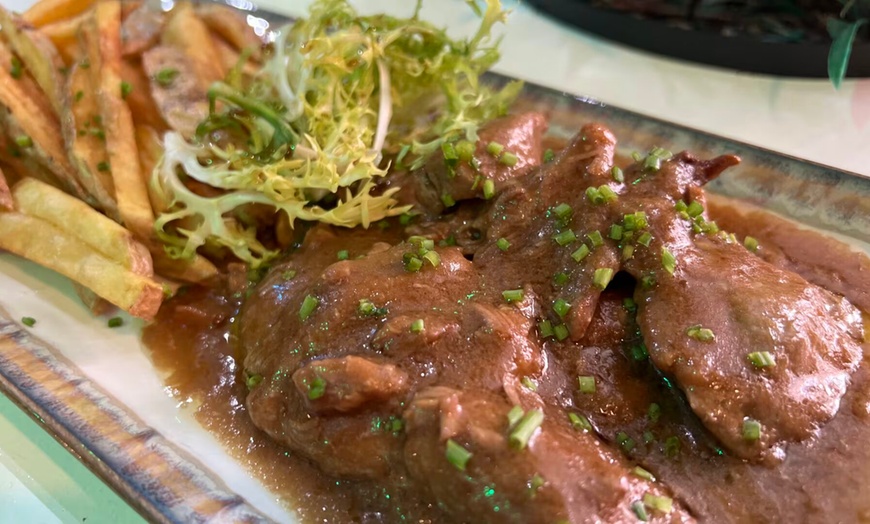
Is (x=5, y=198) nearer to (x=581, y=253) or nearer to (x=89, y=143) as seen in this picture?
(x=89, y=143)

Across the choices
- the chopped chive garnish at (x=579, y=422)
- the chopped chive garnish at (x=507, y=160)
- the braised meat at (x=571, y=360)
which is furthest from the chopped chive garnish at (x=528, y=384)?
the chopped chive garnish at (x=507, y=160)

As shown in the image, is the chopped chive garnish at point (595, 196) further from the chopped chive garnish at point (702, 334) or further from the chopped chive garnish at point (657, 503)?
the chopped chive garnish at point (657, 503)

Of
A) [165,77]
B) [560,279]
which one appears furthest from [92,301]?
[560,279]

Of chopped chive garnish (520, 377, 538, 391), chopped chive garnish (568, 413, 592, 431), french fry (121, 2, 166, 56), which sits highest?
french fry (121, 2, 166, 56)

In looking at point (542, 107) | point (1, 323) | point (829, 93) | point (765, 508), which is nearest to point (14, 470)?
point (1, 323)

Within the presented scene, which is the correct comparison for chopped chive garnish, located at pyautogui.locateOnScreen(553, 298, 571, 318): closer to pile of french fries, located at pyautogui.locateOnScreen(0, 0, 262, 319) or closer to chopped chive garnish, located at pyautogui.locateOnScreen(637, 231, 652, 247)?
chopped chive garnish, located at pyautogui.locateOnScreen(637, 231, 652, 247)

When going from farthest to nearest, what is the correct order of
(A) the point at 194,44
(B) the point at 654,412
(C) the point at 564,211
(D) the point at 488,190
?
(A) the point at 194,44, (D) the point at 488,190, (C) the point at 564,211, (B) the point at 654,412

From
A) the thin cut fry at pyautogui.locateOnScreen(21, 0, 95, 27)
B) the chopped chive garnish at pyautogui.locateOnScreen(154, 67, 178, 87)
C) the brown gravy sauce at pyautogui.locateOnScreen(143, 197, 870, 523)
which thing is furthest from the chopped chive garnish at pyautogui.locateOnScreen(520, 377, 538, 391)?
the thin cut fry at pyautogui.locateOnScreen(21, 0, 95, 27)
